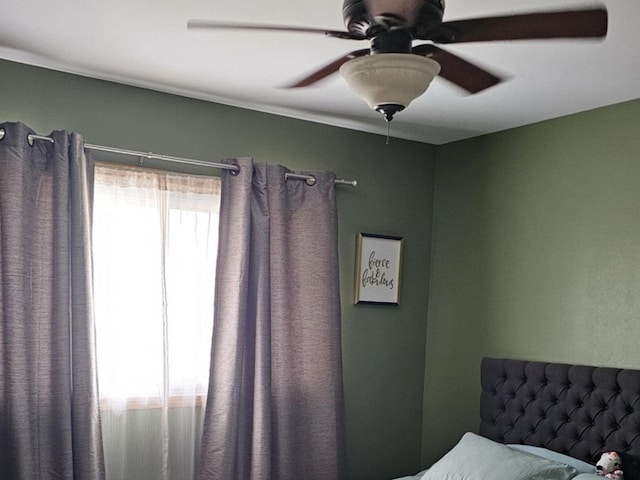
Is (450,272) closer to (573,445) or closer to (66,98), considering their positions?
(573,445)

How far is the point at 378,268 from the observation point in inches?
182

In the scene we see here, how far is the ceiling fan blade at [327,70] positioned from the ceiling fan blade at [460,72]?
170 millimetres

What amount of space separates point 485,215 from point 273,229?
125 centimetres

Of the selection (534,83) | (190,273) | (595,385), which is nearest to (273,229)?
(190,273)

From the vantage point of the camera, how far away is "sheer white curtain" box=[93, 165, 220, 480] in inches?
147

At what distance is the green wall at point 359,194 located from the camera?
152 inches

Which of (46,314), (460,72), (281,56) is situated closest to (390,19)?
(460,72)

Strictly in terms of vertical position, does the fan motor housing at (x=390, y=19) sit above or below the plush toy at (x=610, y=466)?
above

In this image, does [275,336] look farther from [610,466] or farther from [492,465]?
[610,466]

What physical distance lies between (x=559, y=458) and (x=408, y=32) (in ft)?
7.66

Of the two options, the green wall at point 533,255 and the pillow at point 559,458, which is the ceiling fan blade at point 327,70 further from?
the pillow at point 559,458

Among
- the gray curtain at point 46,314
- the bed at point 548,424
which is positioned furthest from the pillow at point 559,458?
the gray curtain at point 46,314

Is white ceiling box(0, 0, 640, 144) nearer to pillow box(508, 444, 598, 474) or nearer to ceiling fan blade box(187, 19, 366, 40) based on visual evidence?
ceiling fan blade box(187, 19, 366, 40)

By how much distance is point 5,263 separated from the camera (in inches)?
133
